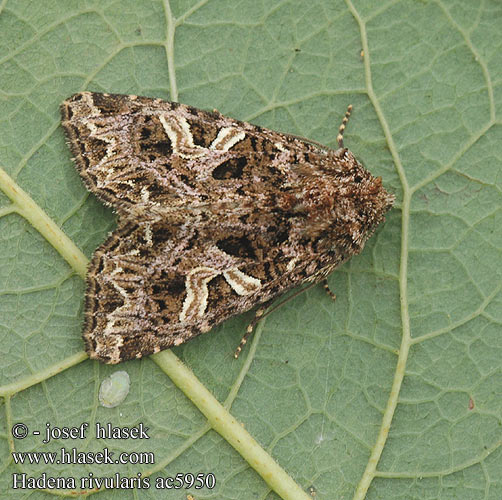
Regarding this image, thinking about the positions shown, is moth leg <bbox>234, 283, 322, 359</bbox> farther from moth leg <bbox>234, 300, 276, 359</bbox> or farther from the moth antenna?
the moth antenna

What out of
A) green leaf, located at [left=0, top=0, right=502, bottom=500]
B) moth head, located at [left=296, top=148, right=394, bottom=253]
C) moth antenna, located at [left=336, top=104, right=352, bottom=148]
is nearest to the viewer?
moth head, located at [left=296, top=148, right=394, bottom=253]

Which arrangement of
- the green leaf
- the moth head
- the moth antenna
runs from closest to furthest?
the moth head → the green leaf → the moth antenna

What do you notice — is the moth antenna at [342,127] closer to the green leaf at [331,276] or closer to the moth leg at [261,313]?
the green leaf at [331,276]

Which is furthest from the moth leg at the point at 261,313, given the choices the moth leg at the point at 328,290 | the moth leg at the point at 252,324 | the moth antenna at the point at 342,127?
the moth antenna at the point at 342,127

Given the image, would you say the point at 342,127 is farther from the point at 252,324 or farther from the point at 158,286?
the point at 158,286

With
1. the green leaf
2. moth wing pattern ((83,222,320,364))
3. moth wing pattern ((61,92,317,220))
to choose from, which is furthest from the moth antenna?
moth wing pattern ((83,222,320,364))

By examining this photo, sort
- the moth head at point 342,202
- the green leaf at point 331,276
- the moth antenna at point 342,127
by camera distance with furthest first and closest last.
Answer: the moth antenna at point 342,127 → the green leaf at point 331,276 → the moth head at point 342,202
